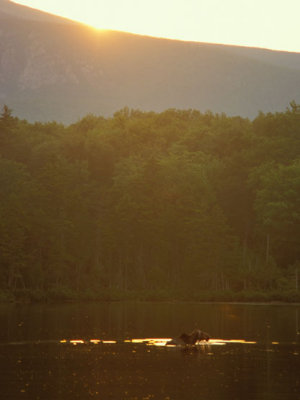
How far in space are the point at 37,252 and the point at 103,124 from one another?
60239 mm

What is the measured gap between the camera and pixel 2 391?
31859 millimetres

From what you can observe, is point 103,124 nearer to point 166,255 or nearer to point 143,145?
point 143,145

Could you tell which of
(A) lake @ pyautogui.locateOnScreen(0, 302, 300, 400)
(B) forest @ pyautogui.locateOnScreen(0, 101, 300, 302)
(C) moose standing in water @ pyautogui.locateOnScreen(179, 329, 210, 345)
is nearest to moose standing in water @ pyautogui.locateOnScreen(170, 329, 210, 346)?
(C) moose standing in water @ pyautogui.locateOnScreen(179, 329, 210, 345)

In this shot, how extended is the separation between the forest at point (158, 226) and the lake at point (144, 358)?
2688 cm

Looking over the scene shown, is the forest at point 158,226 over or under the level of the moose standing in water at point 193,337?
over

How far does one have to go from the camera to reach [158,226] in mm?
105188

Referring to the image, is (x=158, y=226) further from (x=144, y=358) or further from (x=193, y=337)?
(x=144, y=358)

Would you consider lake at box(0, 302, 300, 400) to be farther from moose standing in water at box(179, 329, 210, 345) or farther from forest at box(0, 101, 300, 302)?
forest at box(0, 101, 300, 302)

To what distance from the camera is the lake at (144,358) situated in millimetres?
32469

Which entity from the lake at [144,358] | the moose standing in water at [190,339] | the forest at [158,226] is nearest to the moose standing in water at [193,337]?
the moose standing in water at [190,339]

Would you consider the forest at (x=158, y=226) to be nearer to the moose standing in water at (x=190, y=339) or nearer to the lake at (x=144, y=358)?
the lake at (x=144, y=358)

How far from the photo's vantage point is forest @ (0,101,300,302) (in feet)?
311

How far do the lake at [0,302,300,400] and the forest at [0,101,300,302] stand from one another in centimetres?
2688

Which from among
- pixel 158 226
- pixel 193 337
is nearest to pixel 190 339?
pixel 193 337
